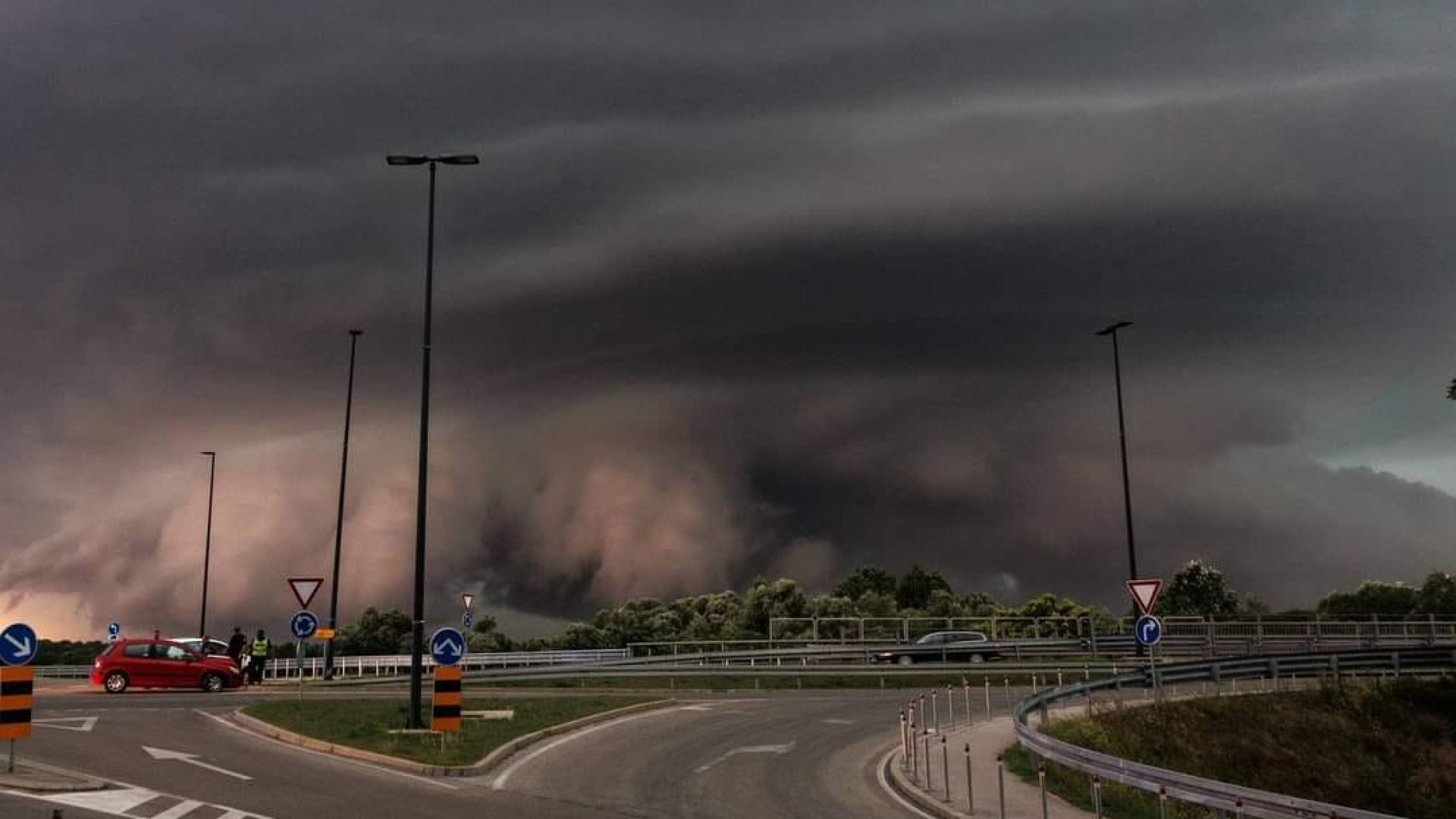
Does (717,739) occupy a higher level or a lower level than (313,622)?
lower

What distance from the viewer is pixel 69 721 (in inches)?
1014

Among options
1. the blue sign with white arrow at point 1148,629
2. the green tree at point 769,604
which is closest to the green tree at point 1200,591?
the green tree at point 769,604

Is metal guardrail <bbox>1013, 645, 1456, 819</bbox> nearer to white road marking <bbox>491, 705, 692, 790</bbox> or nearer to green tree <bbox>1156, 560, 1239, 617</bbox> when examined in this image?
white road marking <bbox>491, 705, 692, 790</bbox>

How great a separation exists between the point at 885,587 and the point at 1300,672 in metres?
85.9

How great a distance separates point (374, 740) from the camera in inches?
874

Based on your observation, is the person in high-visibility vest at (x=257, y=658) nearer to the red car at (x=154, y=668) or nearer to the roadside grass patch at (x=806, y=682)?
the red car at (x=154, y=668)

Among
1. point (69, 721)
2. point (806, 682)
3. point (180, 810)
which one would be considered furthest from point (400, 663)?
point (180, 810)

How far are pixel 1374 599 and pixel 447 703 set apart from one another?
114 metres

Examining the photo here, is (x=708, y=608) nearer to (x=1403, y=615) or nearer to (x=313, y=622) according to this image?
(x=1403, y=615)

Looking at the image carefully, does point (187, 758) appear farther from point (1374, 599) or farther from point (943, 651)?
point (1374, 599)

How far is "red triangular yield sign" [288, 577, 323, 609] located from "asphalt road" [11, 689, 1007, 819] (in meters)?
3.10

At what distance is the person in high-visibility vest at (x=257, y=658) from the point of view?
41.2 meters

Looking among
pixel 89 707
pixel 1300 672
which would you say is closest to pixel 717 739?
pixel 89 707

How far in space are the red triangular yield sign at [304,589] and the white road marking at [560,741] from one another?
7.16 meters
